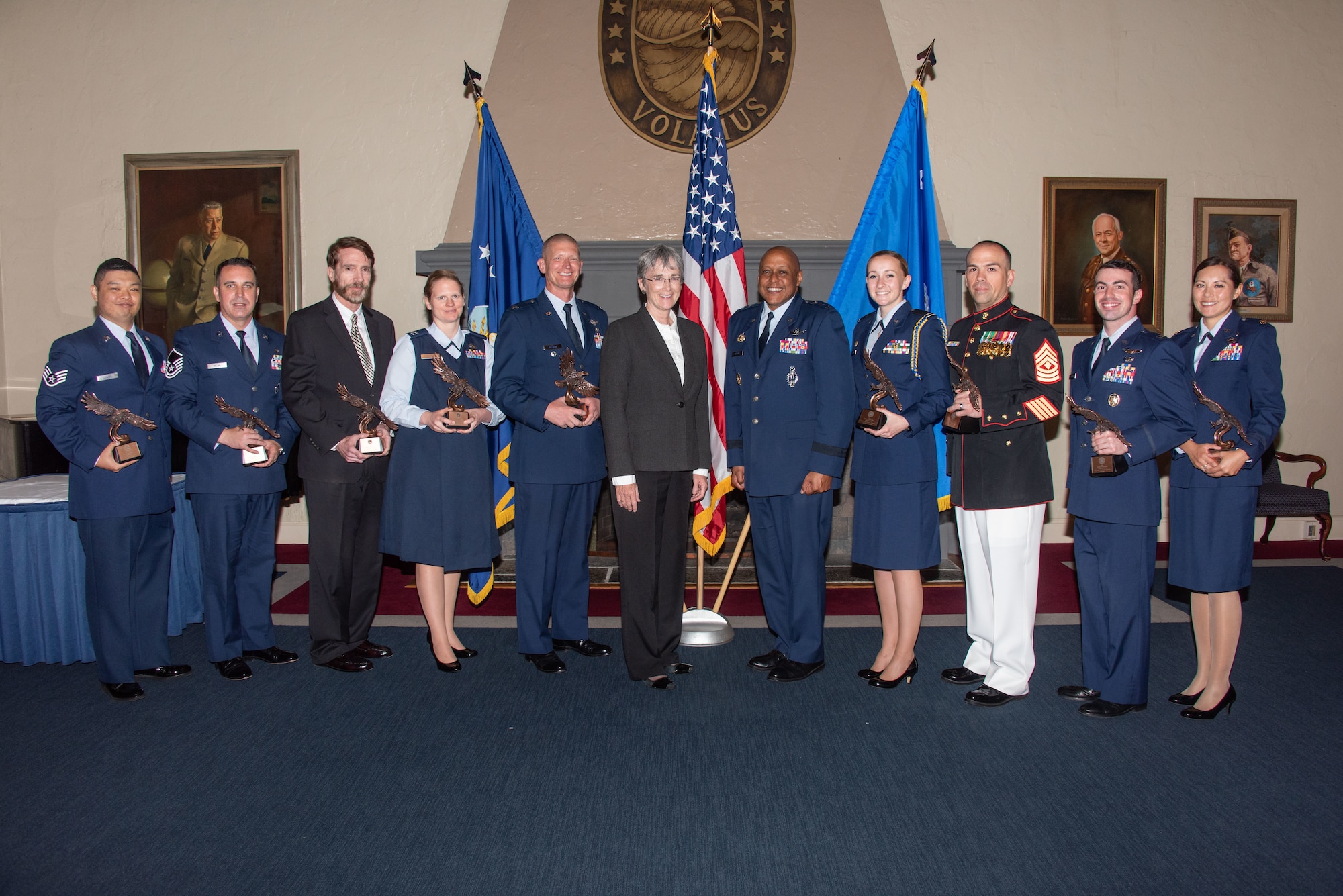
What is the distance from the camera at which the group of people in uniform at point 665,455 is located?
305 cm

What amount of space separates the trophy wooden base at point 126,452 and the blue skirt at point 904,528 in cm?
290

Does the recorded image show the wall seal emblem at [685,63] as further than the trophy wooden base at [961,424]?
Yes

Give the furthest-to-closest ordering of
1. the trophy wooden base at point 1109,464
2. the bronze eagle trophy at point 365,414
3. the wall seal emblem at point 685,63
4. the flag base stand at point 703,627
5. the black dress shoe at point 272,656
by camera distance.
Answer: the wall seal emblem at point 685,63
the flag base stand at point 703,627
the black dress shoe at point 272,656
the bronze eagle trophy at point 365,414
the trophy wooden base at point 1109,464

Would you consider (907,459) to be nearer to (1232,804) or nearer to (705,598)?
(1232,804)

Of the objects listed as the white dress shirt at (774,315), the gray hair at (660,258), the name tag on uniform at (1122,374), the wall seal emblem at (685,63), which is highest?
the wall seal emblem at (685,63)

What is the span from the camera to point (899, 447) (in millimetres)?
3217

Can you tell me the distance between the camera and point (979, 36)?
230 inches

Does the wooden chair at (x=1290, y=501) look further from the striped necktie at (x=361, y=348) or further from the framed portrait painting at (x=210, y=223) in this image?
the framed portrait painting at (x=210, y=223)

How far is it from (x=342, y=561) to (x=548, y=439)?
1.06 m

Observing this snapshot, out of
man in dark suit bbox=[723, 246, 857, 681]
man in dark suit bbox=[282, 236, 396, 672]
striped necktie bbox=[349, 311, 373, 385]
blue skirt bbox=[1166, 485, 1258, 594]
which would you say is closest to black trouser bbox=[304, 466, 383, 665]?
man in dark suit bbox=[282, 236, 396, 672]

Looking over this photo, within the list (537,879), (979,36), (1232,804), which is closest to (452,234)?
(979,36)

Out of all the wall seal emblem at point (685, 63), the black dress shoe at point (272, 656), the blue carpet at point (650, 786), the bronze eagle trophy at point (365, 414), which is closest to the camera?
the blue carpet at point (650, 786)

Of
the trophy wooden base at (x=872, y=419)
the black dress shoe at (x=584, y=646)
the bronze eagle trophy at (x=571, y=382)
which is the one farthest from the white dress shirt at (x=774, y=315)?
the black dress shoe at (x=584, y=646)

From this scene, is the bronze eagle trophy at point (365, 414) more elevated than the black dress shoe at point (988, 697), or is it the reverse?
the bronze eagle trophy at point (365, 414)
